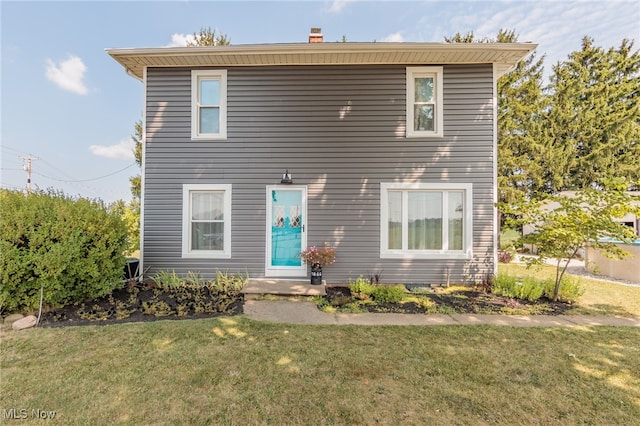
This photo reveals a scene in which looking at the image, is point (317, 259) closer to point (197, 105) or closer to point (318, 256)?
point (318, 256)

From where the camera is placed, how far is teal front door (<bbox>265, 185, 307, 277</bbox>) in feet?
20.6

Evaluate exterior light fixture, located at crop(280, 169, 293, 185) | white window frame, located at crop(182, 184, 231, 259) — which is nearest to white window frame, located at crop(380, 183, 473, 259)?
exterior light fixture, located at crop(280, 169, 293, 185)

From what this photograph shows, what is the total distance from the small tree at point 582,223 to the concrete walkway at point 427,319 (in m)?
1.05

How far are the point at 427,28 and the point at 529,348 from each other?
9455 millimetres

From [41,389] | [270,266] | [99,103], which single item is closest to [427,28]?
[270,266]

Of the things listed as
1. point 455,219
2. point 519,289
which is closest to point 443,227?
point 455,219

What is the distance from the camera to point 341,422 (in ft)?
6.75

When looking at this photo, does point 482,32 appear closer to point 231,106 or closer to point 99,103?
point 231,106

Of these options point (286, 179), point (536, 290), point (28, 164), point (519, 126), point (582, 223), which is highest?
point (519, 126)

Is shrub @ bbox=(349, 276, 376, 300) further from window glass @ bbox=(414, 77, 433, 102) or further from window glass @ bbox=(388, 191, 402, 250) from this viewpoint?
window glass @ bbox=(414, 77, 433, 102)

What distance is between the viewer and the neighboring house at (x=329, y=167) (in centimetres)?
622

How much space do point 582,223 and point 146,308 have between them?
7398mm

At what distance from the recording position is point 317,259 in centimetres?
596

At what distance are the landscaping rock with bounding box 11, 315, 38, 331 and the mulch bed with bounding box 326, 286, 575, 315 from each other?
14.3 ft
